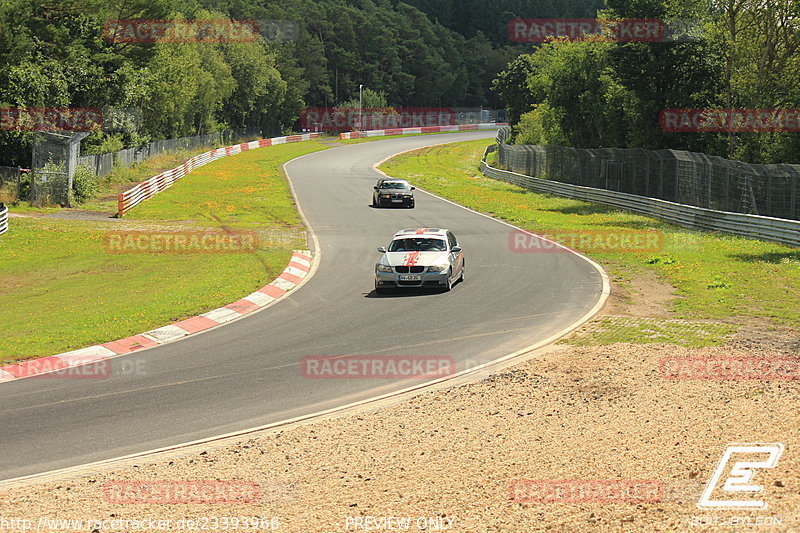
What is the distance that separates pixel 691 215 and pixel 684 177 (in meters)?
2.97

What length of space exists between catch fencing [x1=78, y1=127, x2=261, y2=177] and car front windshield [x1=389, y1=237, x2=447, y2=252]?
2880 cm

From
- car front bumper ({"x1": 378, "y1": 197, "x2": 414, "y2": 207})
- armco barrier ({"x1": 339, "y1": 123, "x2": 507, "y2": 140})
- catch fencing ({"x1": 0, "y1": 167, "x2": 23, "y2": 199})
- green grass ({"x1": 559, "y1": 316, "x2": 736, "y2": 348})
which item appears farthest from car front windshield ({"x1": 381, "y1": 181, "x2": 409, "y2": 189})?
armco barrier ({"x1": 339, "y1": 123, "x2": 507, "y2": 140})

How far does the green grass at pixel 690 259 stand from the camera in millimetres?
18766

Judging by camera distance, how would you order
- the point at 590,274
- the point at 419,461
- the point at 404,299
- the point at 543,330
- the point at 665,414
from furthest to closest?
1. the point at 590,274
2. the point at 404,299
3. the point at 543,330
4. the point at 665,414
5. the point at 419,461

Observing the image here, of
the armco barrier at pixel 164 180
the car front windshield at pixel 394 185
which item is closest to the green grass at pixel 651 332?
the car front windshield at pixel 394 185

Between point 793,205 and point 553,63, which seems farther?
point 553,63

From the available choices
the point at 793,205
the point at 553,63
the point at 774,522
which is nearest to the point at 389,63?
the point at 553,63

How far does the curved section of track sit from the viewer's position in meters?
11.7

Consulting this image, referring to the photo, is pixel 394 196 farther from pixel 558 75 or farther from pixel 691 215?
pixel 558 75

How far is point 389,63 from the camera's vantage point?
166625 millimetres

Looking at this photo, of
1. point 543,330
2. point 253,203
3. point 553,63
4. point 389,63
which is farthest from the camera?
point 389,63

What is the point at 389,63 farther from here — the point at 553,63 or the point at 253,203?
the point at 253,203

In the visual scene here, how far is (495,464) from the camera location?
965cm

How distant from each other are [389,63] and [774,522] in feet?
542
